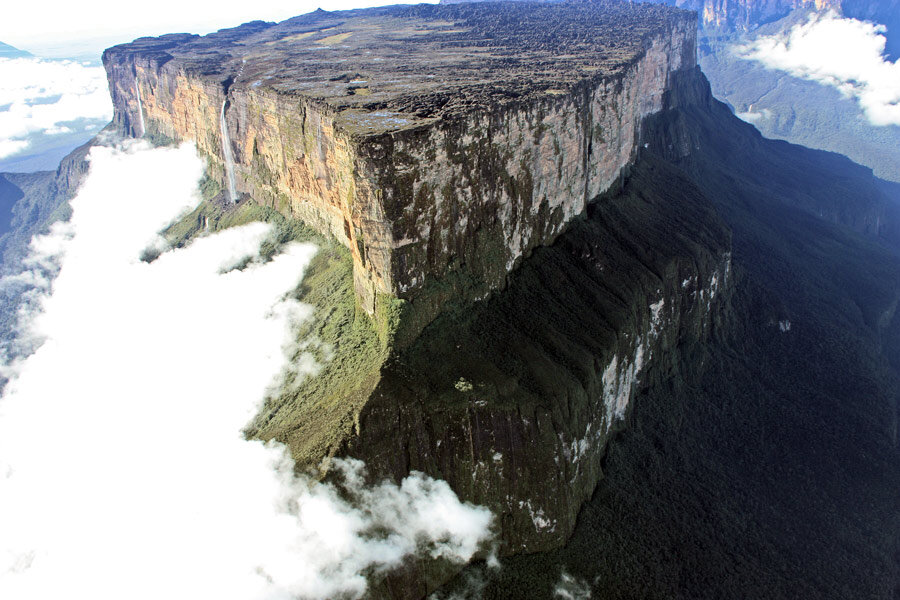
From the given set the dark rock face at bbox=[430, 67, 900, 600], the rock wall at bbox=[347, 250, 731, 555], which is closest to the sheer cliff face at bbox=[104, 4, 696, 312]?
the rock wall at bbox=[347, 250, 731, 555]

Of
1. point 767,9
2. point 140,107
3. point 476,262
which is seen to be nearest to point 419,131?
point 476,262

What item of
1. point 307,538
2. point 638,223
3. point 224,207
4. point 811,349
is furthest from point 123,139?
point 811,349

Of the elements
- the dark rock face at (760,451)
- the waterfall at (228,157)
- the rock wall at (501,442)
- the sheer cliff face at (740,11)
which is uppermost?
the sheer cliff face at (740,11)

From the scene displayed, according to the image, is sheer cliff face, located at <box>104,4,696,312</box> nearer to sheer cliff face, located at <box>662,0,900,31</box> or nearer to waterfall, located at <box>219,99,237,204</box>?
waterfall, located at <box>219,99,237,204</box>

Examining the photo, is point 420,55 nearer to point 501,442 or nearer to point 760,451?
point 760,451

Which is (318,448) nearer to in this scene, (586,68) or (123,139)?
(586,68)

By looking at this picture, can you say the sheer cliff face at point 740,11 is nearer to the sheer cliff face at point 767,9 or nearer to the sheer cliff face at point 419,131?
the sheer cliff face at point 767,9

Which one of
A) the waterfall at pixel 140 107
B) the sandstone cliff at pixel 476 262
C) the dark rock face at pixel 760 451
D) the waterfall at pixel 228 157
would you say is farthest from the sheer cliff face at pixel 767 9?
the waterfall at pixel 228 157
